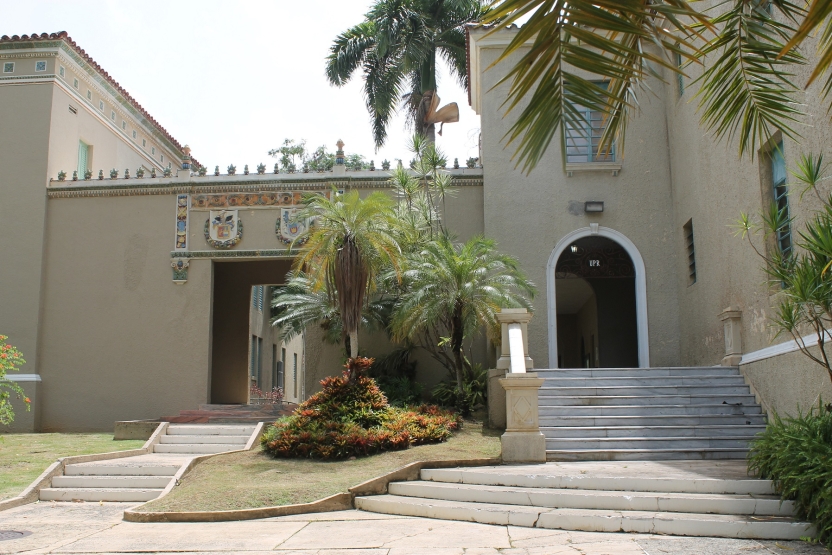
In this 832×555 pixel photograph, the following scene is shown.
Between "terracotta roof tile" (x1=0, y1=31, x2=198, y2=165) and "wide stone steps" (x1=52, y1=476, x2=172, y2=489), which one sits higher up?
"terracotta roof tile" (x1=0, y1=31, x2=198, y2=165)

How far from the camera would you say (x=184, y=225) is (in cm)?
1861

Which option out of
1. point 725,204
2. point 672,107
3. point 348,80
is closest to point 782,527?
point 725,204

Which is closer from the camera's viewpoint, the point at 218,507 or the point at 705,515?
the point at 705,515

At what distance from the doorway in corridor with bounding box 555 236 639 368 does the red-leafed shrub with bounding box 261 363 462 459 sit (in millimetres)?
5324

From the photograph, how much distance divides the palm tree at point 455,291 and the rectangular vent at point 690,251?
339 centimetres

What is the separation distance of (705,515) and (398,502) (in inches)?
135

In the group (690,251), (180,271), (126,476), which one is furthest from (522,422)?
(180,271)

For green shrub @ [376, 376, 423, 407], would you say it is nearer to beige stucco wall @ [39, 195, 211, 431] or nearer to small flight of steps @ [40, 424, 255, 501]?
small flight of steps @ [40, 424, 255, 501]

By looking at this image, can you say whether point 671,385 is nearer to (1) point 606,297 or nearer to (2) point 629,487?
(2) point 629,487

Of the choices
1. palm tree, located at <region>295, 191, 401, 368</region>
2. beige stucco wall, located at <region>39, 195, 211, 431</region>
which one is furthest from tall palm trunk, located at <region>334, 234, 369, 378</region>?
beige stucco wall, located at <region>39, 195, 211, 431</region>

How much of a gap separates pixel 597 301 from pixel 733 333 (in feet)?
27.5

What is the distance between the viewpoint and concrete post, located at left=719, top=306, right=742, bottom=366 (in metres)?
13.2

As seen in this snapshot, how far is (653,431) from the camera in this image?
1195cm

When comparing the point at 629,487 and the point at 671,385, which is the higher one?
the point at 671,385
